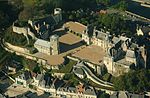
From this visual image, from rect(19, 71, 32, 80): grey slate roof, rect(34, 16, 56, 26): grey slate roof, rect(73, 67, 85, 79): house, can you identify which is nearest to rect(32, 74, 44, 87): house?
rect(19, 71, 32, 80): grey slate roof

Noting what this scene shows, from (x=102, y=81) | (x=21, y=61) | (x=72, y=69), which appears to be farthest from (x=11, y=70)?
(x=102, y=81)

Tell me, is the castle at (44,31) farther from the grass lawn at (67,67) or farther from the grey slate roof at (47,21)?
the grass lawn at (67,67)

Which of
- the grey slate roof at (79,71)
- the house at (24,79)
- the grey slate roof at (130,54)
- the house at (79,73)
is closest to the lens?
the grey slate roof at (130,54)

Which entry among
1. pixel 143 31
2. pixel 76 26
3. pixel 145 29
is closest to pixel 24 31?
pixel 76 26

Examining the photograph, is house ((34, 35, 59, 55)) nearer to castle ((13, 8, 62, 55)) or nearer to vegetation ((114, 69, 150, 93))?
castle ((13, 8, 62, 55))

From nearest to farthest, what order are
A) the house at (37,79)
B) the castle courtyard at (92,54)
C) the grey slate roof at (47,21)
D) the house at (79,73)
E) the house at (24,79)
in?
1. the house at (37,79)
2. the house at (79,73)
3. the house at (24,79)
4. the castle courtyard at (92,54)
5. the grey slate roof at (47,21)

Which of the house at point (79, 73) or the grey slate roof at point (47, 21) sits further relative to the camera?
the grey slate roof at point (47, 21)

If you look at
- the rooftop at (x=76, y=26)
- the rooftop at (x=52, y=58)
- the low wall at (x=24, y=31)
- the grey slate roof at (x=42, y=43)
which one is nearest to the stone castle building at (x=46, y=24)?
the low wall at (x=24, y=31)

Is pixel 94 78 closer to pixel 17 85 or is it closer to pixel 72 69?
pixel 72 69
